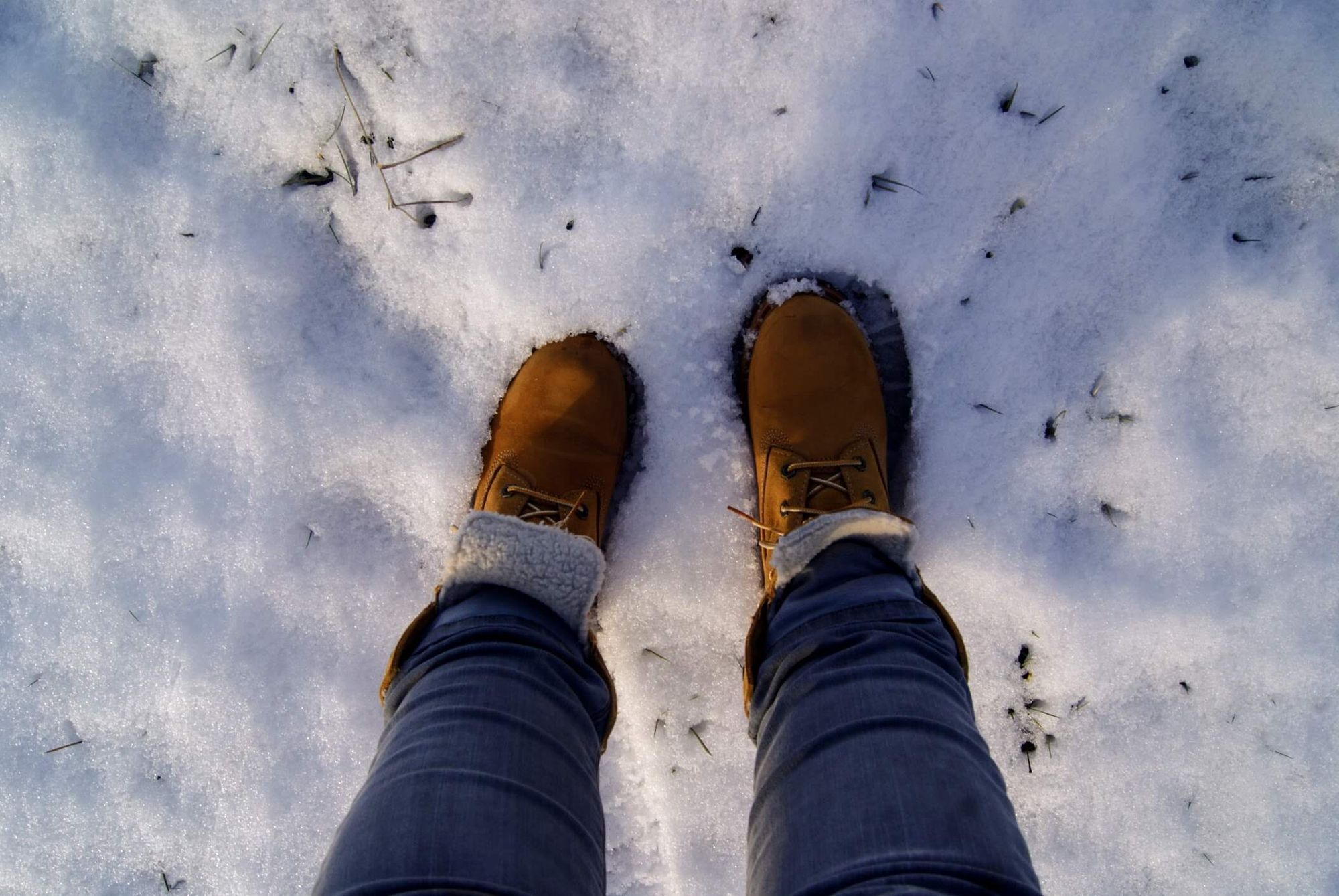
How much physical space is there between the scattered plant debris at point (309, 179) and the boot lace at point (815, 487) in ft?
3.68

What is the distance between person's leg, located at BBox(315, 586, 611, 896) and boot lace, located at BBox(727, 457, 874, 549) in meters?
0.46

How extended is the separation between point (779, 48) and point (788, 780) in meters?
1.41

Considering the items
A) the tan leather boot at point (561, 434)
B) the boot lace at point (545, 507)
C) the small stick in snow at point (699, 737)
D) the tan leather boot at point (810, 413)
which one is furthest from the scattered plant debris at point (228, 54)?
the small stick in snow at point (699, 737)

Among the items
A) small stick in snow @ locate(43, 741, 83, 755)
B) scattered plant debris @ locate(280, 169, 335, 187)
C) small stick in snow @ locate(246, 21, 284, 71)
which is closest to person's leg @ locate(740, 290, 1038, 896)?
scattered plant debris @ locate(280, 169, 335, 187)

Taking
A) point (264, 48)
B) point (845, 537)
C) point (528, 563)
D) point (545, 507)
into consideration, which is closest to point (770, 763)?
point (845, 537)

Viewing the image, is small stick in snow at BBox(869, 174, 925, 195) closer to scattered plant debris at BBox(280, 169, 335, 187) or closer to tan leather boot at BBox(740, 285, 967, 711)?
tan leather boot at BBox(740, 285, 967, 711)

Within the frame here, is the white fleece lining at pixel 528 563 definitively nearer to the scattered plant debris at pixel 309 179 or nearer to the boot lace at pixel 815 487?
the boot lace at pixel 815 487

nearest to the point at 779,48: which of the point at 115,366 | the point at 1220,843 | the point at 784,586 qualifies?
the point at 784,586

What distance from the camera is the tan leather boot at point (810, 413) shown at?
164 cm

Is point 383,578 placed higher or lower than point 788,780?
higher

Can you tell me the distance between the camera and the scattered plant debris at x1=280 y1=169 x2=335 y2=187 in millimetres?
1628

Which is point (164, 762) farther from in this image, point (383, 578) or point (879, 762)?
point (879, 762)

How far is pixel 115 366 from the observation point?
1.66 m

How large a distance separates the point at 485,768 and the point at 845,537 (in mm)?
762
